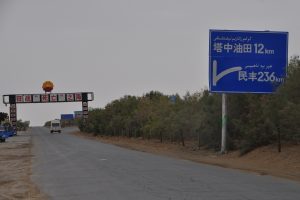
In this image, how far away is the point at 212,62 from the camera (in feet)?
110

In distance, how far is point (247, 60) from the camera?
34062 mm

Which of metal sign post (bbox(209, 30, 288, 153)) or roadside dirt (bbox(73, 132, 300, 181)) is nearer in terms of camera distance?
roadside dirt (bbox(73, 132, 300, 181))

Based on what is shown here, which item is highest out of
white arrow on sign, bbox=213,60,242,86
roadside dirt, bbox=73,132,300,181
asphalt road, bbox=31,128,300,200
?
white arrow on sign, bbox=213,60,242,86

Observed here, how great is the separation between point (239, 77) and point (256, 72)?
1.04 m

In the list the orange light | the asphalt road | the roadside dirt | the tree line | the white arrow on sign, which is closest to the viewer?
the asphalt road

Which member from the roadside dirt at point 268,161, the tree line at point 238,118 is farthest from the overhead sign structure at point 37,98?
the roadside dirt at point 268,161

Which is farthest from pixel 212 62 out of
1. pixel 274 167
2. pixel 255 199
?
pixel 255 199

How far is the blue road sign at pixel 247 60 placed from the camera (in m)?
33.8

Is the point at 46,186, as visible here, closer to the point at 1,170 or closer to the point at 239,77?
the point at 1,170

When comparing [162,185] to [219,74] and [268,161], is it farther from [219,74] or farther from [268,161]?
[219,74]

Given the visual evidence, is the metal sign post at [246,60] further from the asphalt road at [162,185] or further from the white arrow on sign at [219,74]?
the asphalt road at [162,185]

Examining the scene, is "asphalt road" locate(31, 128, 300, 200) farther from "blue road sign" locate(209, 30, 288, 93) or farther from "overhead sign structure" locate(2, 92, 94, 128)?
"overhead sign structure" locate(2, 92, 94, 128)

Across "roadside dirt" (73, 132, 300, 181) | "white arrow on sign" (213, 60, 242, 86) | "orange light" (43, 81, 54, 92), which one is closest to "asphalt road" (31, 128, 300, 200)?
"roadside dirt" (73, 132, 300, 181)

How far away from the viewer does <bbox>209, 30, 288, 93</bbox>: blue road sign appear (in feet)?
111
